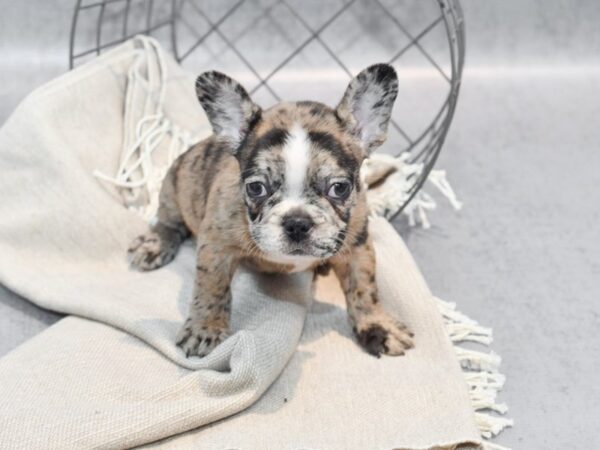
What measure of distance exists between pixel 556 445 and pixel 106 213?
7.49ft

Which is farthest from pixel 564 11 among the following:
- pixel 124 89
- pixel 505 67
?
pixel 124 89

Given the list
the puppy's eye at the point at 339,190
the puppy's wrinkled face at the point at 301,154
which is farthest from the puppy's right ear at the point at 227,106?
the puppy's eye at the point at 339,190

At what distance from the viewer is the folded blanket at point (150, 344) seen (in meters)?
2.71

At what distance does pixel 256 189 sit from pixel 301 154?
217mm

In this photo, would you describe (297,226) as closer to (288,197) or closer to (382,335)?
(288,197)

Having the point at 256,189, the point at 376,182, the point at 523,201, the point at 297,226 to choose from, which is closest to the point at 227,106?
the point at 256,189

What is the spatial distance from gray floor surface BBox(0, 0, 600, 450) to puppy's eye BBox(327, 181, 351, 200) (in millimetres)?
1087

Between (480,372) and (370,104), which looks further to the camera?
(480,372)

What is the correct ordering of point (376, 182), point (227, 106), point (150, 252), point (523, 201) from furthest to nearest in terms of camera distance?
1. point (523, 201)
2. point (376, 182)
3. point (150, 252)
4. point (227, 106)

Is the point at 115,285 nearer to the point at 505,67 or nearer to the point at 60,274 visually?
the point at 60,274

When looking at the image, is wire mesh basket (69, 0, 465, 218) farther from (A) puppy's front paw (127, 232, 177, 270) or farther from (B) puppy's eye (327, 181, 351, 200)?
(B) puppy's eye (327, 181, 351, 200)

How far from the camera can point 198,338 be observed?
3057 millimetres

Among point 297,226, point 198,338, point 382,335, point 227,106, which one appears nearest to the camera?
point 297,226

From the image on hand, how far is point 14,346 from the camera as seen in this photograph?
3389 millimetres
